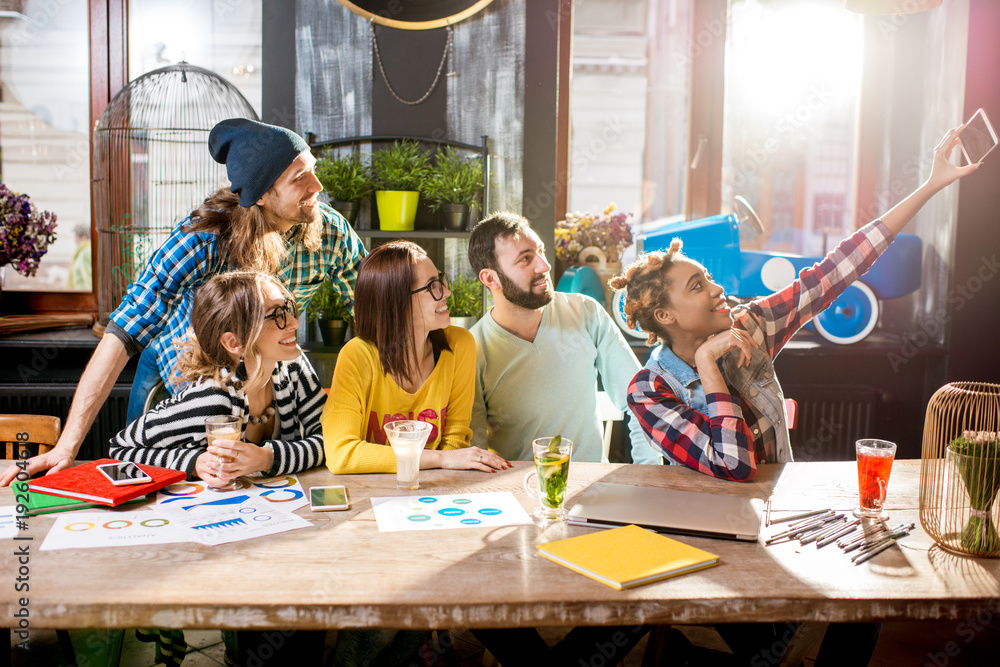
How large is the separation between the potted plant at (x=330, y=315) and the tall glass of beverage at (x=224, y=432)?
4.38 feet

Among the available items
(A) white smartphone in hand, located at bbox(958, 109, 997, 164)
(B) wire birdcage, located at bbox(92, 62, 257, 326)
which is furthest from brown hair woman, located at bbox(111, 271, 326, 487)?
(A) white smartphone in hand, located at bbox(958, 109, 997, 164)

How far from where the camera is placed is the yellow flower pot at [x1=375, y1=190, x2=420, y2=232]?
2816 mm

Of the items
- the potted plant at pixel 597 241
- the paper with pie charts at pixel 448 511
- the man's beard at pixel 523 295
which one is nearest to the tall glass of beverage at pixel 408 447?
the paper with pie charts at pixel 448 511

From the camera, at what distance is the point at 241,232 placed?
1.96 meters

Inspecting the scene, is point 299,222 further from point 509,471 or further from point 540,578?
point 540,578

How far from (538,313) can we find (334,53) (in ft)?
4.70

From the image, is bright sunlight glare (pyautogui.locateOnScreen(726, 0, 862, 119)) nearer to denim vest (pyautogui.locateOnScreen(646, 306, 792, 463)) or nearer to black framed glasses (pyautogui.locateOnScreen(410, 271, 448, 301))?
denim vest (pyautogui.locateOnScreen(646, 306, 792, 463))

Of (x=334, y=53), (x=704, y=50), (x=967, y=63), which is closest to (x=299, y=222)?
(x=334, y=53)

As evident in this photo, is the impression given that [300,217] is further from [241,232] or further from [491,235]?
[491,235]

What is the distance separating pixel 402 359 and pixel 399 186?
3.93 feet

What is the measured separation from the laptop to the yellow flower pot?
158 cm

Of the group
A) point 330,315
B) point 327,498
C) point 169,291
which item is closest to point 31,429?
point 169,291

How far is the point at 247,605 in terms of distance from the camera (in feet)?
3.33

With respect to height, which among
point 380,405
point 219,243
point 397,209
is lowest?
point 380,405
